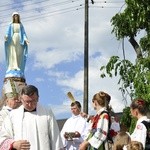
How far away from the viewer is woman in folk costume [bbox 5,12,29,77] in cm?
1580

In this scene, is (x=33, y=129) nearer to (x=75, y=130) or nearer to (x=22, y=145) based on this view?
(x=22, y=145)

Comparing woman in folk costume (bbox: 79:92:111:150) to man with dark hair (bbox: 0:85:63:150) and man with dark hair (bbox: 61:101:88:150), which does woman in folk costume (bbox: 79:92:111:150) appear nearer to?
man with dark hair (bbox: 0:85:63:150)

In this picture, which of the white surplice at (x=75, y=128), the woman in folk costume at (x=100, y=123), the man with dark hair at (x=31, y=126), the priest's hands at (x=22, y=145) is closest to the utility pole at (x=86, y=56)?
the white surplice at (x=75, y=128)

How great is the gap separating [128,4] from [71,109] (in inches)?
117

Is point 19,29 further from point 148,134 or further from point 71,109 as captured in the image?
point 148,134

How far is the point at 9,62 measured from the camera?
1585cm

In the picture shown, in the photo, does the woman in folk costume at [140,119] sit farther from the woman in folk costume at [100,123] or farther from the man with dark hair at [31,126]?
the man with dark hair at [31,126]

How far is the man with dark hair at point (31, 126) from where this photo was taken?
6.25 m

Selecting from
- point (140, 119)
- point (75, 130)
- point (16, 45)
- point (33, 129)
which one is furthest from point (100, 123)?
point (16, 45)

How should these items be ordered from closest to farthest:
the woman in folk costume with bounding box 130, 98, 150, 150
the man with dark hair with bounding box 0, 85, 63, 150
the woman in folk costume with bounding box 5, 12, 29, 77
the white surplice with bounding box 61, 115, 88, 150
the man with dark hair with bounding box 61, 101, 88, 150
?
the man with dark hair with bounding box 0, 85, 63, 150 < the woman in folk costume with bounding box 130, 98, 150, 150 < the man with dark hair with bounding box 61, 101, 88, 150 < the white surplice with bounding box 61, 115, 88, 150 < the woman in folk costume with bounding box 5, 12, 29, 77

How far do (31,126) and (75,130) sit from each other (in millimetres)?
4637

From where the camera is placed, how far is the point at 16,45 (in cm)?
1625

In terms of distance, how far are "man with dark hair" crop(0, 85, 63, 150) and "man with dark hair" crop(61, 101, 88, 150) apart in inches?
155

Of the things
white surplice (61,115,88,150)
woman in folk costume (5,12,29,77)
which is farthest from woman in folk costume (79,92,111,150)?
woman in folk costume (5,12,29,77)
